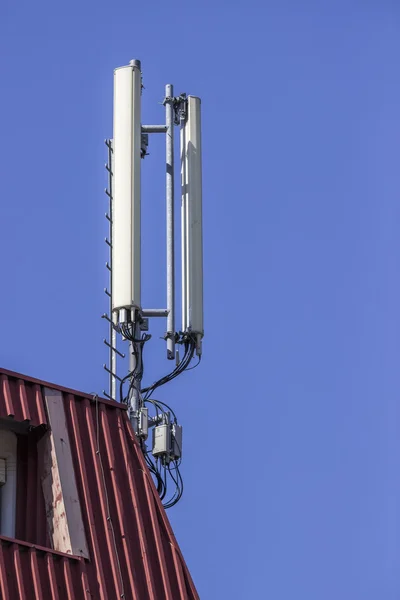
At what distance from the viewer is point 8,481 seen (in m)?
15.1

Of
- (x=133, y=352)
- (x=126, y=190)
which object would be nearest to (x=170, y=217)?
(x=126, y=190)

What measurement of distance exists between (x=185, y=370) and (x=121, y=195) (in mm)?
2212

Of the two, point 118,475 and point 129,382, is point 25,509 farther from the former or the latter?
point 129,382

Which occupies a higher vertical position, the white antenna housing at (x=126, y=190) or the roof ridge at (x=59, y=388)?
the white antenna housing at (x=126, y=190)

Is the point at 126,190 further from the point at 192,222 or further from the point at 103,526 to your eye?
the point at 103,526

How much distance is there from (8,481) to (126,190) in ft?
13.0

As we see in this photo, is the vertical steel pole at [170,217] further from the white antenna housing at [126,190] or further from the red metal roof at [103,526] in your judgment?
the red metal roof at [103,526]

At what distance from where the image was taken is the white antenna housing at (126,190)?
55.1 feet

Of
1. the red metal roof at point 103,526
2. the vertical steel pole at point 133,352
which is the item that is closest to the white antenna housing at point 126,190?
the vertical steel pole at point 133,352

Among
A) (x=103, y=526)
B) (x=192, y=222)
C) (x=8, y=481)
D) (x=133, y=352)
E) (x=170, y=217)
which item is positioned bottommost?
(x=103, y=526)

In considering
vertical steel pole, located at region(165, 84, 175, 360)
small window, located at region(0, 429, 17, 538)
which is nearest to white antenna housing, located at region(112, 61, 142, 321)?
vertical steel pole, located at region(165, 84, 175, 360)

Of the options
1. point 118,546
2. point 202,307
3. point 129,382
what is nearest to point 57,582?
point 118,546

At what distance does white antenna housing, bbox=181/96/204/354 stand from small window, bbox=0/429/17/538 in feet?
9.45

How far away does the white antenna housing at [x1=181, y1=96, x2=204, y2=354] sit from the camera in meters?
17.3
